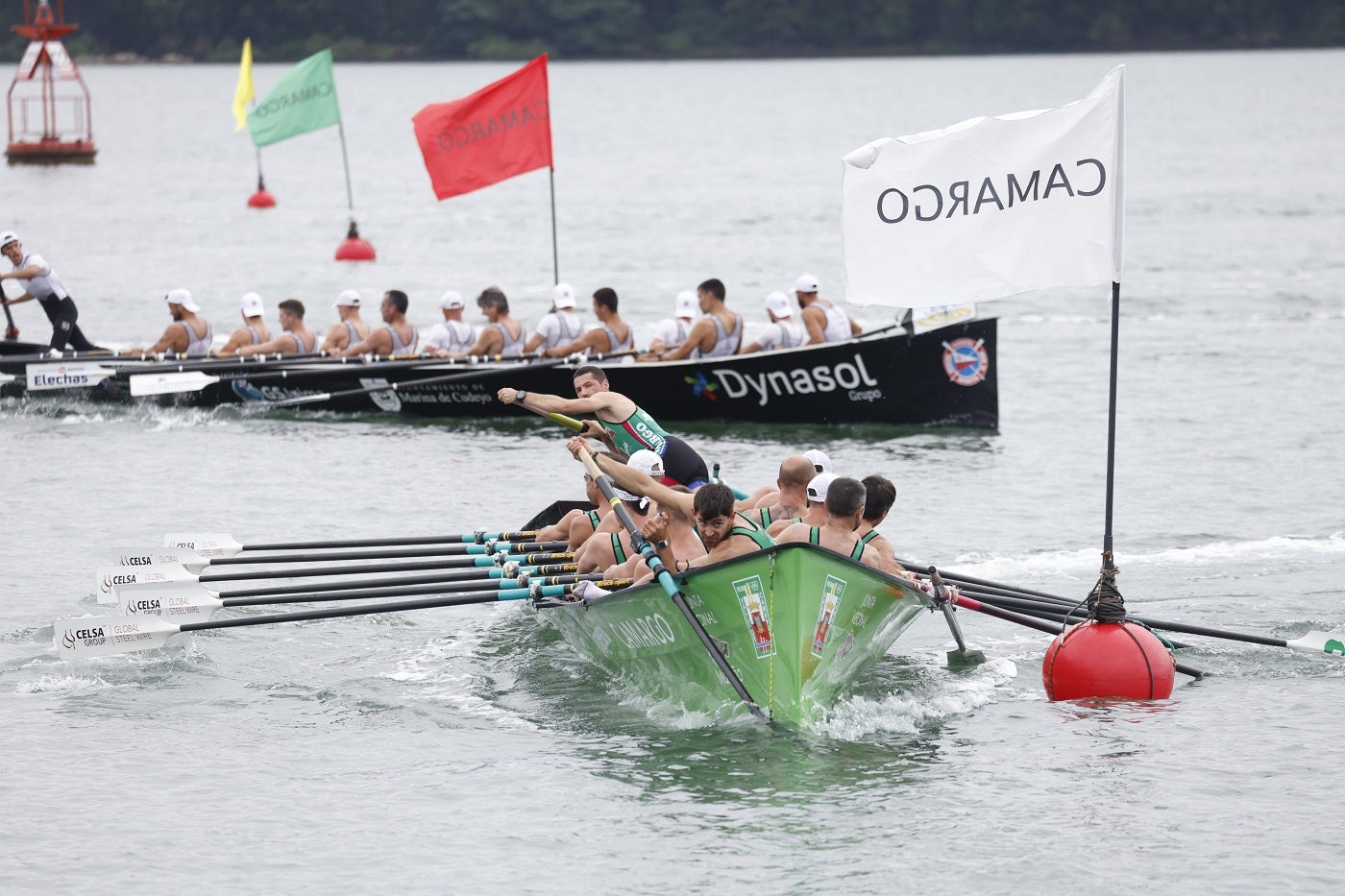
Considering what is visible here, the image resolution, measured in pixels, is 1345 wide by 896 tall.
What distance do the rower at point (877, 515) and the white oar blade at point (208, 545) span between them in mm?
5791

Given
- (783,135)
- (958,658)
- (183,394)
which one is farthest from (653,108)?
(958,658)

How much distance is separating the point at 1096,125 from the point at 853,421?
11.0 m

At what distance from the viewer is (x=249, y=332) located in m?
24.4

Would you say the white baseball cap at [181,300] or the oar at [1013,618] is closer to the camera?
the oar at [1013,618]

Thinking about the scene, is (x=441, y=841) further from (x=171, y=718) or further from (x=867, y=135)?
(x=867, y=135)

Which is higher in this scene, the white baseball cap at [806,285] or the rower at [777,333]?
the white baseball cap at [806,285]

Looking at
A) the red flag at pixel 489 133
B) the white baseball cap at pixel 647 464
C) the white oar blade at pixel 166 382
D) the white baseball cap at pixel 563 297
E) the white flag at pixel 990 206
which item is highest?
the red flag at pixel 489 133

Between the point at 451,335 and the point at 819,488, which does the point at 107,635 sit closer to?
the point at 819,488

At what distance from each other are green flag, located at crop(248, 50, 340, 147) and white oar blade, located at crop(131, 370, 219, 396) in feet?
45.6

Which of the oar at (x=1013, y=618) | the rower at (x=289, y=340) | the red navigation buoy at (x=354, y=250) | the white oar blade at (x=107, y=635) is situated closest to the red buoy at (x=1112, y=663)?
the oar at (x=1013, y=618)

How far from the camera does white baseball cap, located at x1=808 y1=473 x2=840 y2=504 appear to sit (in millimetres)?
12273

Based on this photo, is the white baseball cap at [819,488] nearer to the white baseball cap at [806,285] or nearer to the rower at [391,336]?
the white baseball cap at [806,285]

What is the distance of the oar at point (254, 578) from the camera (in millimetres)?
13891

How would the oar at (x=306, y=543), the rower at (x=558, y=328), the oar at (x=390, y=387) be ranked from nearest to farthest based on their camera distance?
the oar at (x=306, y=543), the oar at (x=390, y=387), the rower at (x=558, y=328)
